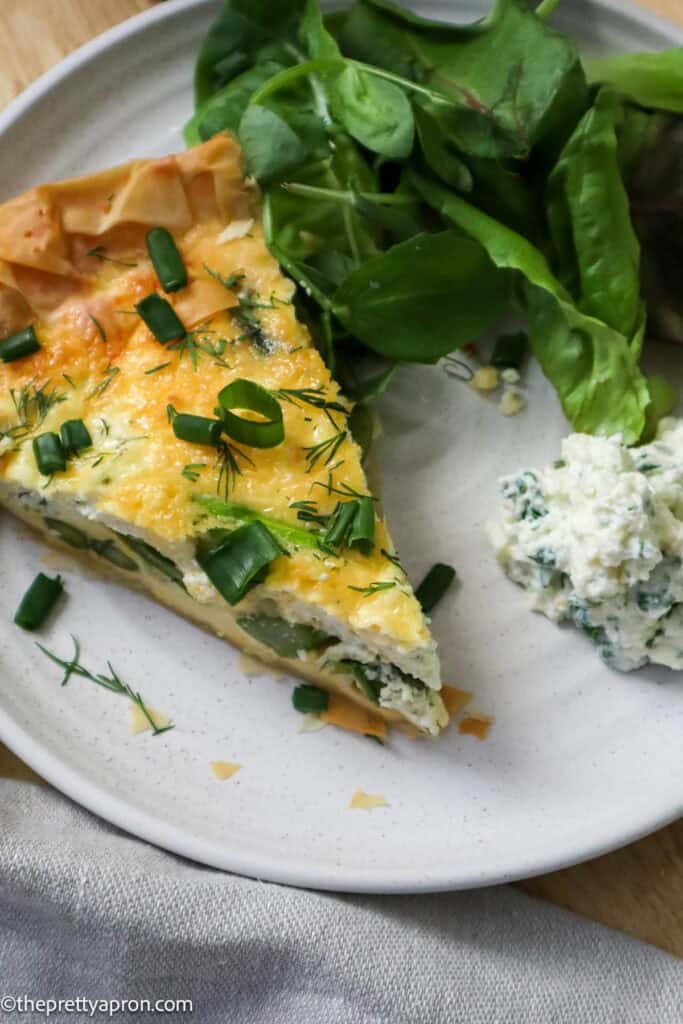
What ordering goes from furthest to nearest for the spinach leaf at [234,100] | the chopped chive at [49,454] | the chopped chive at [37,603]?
the spinach leaf at [234,100] → the chopped chive at [37,603] → the chopped chive at [49,454]

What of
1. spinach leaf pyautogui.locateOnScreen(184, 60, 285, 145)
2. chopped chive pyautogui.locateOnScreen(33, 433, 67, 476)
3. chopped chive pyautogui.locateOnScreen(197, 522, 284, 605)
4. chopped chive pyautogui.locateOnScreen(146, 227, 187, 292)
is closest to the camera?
chopped chive pyautogui.locateOnScreen(197, 522, 284, 605)

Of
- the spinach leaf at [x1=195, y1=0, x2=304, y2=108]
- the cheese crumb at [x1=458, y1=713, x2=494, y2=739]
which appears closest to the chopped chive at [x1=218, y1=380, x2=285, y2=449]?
the cheese crumb at [x1=458, y1=713, x2=494, y2=739]

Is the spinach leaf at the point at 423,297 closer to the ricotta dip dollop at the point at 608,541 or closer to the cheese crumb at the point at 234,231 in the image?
the cheese crumb at the point at 234,231

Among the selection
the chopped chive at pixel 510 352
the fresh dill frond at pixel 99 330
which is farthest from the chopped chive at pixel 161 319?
the chopped chive at pixel 510 352

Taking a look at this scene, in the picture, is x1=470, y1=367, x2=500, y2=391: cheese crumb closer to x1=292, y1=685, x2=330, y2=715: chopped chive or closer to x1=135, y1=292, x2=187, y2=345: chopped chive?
x1=135, y1=292, x2=187, y2=345: chopped chive

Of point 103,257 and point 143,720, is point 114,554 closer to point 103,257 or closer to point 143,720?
point 143,720

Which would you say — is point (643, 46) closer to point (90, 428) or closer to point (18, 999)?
point (90, 428)
